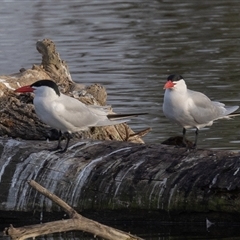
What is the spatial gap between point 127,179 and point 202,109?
118 centimetres

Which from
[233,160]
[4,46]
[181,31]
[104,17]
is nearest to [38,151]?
[233,160]

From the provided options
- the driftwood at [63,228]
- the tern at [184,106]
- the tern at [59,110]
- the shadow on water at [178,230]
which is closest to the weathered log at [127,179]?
the shadow on water at [178,230]

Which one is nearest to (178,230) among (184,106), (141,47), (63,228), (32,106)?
(184,106)

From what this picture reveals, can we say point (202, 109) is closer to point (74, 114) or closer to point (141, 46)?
point (74, 114)

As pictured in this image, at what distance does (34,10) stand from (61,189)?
15890 mm

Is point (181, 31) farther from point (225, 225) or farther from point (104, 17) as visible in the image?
point (225, 225)

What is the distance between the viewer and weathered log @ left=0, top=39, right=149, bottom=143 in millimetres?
9586

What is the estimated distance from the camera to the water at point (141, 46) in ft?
44.9

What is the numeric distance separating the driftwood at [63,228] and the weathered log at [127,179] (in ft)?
3.58

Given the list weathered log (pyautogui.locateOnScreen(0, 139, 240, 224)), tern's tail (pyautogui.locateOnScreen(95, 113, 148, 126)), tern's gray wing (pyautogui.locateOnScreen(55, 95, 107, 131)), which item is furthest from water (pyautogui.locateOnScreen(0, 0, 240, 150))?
weathered log (pyautogui.locateOnScreen(0, 139, 240, 224))

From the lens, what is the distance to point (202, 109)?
8781mm

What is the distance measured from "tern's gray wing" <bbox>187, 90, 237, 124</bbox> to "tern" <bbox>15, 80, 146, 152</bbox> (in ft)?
1.67

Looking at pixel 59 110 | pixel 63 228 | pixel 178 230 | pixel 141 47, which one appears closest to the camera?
pixel 63 228

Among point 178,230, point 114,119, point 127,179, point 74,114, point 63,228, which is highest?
point 74,114
